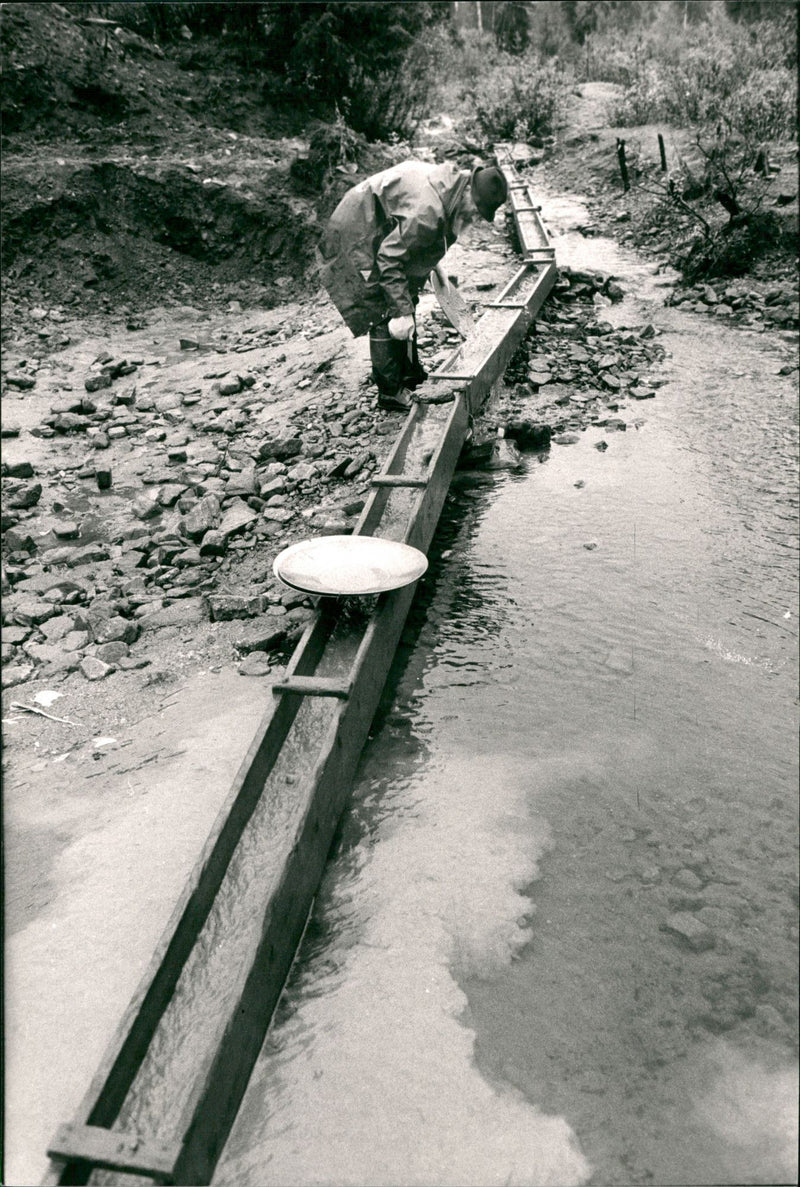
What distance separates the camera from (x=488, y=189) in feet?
15.6

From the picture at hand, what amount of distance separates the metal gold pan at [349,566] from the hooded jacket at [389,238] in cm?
188

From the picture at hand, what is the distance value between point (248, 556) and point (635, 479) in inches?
89.9

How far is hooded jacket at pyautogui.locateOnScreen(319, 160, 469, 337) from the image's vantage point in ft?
16.0

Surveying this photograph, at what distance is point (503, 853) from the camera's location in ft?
9.46

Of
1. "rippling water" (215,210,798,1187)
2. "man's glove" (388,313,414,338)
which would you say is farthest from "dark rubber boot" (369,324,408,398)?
"rippling water" (215,210,798,1187)

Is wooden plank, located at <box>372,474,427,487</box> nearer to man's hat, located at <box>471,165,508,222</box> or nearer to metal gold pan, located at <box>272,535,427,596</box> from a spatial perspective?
metal gold pan, located at <box>272,535,427,596</box>

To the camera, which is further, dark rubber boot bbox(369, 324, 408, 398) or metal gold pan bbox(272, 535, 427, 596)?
dark rubber boot bbox(369, 324, 408, 398)

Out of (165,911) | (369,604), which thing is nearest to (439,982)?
(165,911)

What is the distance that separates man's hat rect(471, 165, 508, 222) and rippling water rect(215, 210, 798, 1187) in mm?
1783

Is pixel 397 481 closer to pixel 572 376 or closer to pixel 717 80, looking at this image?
pixel 572 376

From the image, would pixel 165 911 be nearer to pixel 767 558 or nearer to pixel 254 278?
pixel 767 558

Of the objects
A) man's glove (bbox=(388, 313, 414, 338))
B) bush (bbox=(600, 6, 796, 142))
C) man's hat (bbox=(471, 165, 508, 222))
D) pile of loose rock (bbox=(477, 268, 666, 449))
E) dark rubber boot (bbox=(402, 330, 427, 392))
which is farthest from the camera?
bush (bbox=(600, 6, 796, 142))

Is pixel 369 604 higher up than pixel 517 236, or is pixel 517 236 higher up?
pixel 517 236

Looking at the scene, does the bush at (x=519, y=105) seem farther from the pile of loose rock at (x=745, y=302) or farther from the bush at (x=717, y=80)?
the pile of loose rock at (x=745, y=302)
